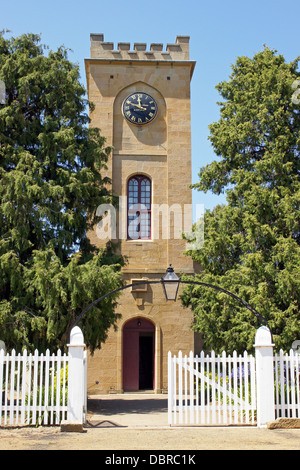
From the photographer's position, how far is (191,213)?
69.5ft

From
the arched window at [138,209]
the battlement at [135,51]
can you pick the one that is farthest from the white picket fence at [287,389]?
the battlement at [135,51]

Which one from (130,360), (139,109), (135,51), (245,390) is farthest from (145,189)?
(245,390)

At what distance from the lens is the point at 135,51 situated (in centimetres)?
2250

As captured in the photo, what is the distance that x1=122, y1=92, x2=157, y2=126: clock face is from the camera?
2206cm

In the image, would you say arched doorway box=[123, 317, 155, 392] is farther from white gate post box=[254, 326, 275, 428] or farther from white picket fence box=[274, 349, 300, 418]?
white gate post box=[254, 326, 275, 428]

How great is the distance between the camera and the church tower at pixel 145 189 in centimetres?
2019

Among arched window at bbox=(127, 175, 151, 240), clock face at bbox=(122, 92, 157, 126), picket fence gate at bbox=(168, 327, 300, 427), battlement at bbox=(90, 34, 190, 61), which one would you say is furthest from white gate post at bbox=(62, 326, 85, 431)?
battlement at bbox=(90, 34, 190, 61)

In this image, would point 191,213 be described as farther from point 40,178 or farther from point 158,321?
point 40,178

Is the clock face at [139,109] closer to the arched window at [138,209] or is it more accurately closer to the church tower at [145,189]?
the church tower at [145,189]

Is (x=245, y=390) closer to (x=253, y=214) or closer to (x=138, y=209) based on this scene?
(x=253, y=214)

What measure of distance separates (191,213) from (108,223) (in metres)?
3.34

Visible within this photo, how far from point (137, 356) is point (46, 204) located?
8.28 m

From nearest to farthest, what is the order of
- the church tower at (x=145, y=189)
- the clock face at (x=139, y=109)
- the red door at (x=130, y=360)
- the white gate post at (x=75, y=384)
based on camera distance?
1. the white gate post at (x=75, y=384)
2. the church tower at (x=145, y=189)
3. the red door at (x=130, y=360)
4. the clock face at (x=139, y=109)

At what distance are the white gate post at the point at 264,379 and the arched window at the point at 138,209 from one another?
10.3 metres
